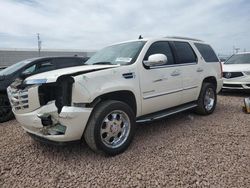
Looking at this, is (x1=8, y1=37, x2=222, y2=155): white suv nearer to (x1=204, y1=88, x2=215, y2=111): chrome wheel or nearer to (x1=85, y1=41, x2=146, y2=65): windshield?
(x1=85, y1=41, x2=146, y2=65): windshield

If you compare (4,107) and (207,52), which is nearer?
(4,107)

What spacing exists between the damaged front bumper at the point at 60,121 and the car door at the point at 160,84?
114 cm

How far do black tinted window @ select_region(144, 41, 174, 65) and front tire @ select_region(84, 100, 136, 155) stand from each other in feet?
3.86

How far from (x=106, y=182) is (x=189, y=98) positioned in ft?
9.24

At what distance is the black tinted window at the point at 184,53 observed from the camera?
4379 mm

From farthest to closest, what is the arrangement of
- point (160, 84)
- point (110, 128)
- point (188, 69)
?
1. point (188, 69)
2. point (160, 84)
3. point (110, 128)

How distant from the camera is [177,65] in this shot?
4.20 m

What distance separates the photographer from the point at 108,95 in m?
3.20

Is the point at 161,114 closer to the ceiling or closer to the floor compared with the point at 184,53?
closer to the floor

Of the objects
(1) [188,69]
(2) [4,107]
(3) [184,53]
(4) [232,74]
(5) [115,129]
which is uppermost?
(3) [184,53]

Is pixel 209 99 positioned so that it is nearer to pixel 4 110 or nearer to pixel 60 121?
pixel 60 121

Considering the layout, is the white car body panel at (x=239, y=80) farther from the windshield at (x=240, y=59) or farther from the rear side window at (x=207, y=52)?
the rear side window at (x=207, y=52)

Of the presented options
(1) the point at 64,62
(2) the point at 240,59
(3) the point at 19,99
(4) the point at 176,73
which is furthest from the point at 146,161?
(2) the point at 240,59

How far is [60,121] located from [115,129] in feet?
2.72
